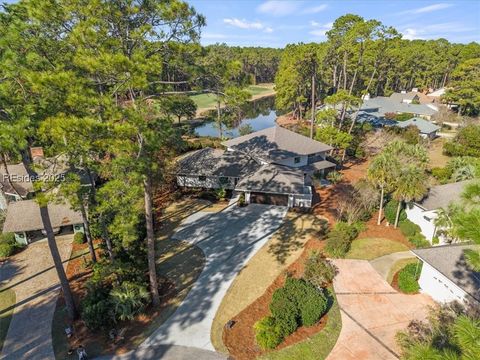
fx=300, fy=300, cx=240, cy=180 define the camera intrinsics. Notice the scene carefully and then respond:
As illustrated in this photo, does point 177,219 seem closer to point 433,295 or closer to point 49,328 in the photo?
point 49,328

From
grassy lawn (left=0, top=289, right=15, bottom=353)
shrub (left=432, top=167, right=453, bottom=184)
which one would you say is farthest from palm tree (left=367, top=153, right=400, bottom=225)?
grassy lawn (left=0, top=289, right=15, bottom=353)

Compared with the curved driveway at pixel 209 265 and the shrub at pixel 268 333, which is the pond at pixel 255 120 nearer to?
the curved driveway at pixel 209 265

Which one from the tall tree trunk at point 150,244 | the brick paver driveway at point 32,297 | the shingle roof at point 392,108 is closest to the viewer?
the brick paver driveway at point 32,297

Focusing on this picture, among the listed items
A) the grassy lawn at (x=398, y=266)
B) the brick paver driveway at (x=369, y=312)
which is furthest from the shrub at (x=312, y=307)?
the grassy lawn at (x=398, y=266)

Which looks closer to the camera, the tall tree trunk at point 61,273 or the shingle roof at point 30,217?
the tall tree trunk at point 61,273

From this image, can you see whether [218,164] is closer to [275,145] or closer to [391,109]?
[275,145]

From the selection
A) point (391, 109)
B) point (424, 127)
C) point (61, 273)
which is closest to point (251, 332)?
point (61, 273)

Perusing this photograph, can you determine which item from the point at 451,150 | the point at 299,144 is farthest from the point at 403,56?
the point at 299,144
